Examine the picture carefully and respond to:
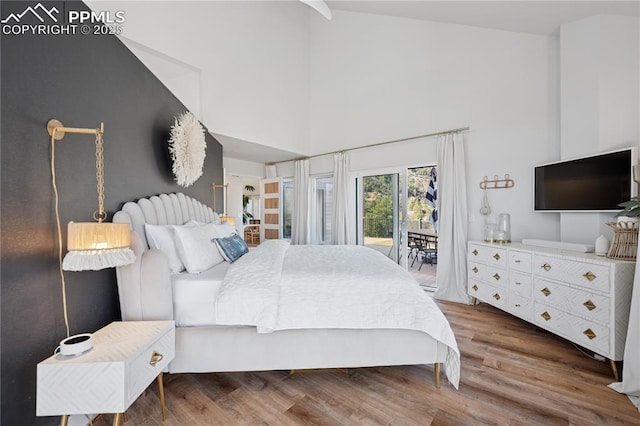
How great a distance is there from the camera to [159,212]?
7.43 feet

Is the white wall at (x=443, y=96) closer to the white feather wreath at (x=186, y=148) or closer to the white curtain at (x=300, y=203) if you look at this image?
the white curtain at (x=300, y=203)

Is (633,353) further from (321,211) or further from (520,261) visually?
(321,211)

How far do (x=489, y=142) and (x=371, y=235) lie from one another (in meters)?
2.23

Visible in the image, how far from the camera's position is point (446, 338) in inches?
66.6

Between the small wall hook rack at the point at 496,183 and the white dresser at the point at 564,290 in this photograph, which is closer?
the white dresser at the point at 564,290

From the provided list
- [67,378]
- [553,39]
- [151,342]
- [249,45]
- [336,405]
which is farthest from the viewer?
[249,45]

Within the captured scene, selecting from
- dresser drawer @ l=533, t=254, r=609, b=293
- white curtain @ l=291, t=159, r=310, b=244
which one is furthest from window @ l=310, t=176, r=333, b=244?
dresser drawer @ l=533, t=254, r=609, b=293

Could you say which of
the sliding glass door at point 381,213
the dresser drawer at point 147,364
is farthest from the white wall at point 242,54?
the dresser drawer at point 147,364

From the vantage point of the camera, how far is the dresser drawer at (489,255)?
284 cm

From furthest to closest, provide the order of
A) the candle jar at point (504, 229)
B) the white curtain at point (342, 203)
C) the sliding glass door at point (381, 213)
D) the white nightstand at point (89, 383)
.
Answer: the white curtain at point (342, 203) → the sliding glass door at point (381, 213) → the candle jar at point (504, 229) → the white nightstand at point (89, 383)

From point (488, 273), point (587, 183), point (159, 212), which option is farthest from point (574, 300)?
point (159, 212)

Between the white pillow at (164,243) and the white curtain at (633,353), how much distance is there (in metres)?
3.04

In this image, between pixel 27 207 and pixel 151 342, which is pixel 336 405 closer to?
pixel 151 342

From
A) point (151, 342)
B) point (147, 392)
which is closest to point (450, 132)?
point (151, 342)
